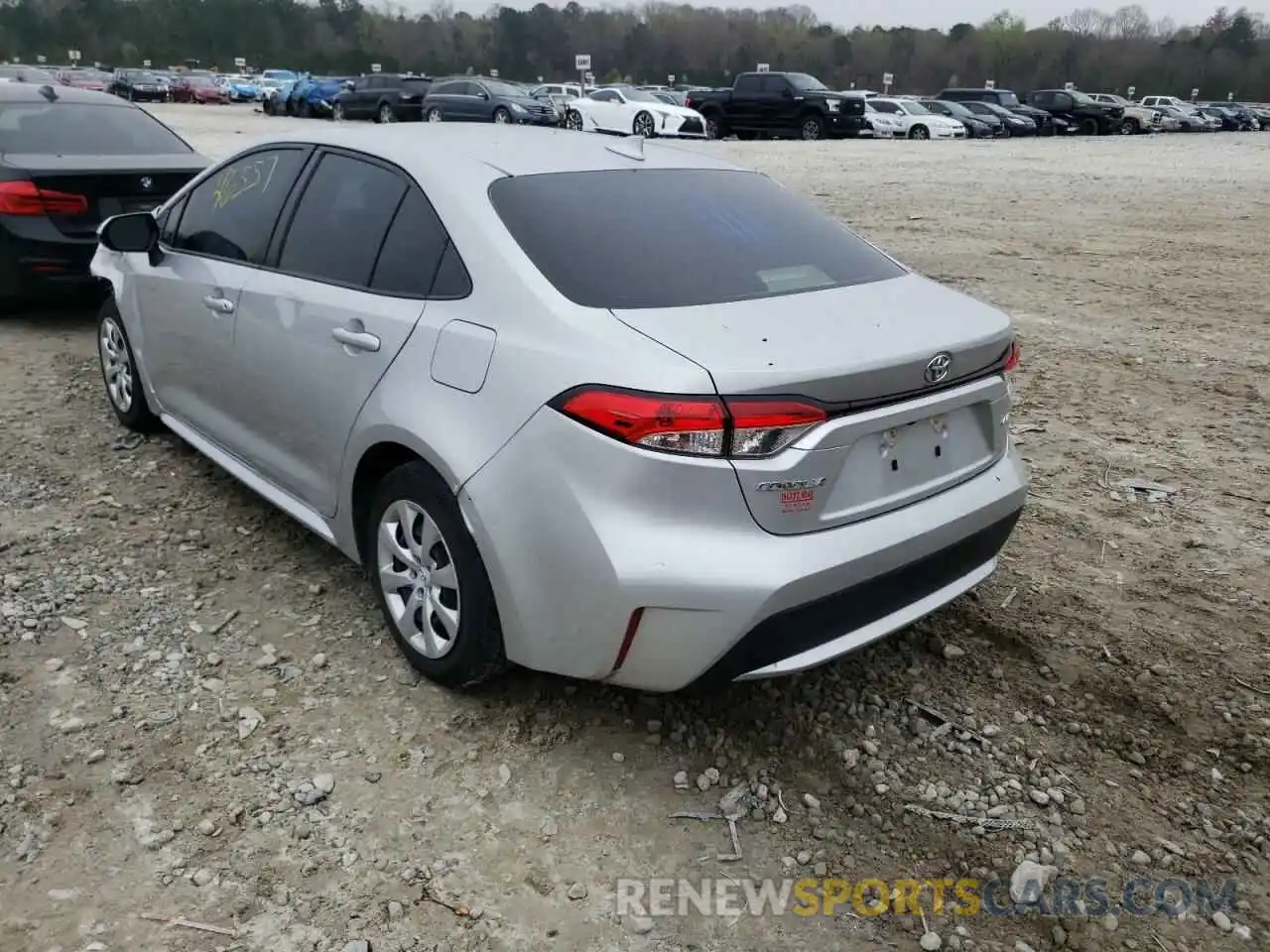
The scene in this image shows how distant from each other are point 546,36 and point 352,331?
121 metres

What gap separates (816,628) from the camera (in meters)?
2.64

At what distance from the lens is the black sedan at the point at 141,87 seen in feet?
171

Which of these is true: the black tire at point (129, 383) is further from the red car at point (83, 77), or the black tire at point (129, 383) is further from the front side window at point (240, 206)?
the red car at point (83, 77)

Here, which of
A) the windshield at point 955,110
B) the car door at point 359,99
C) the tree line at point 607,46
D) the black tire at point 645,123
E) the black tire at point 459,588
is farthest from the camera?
the tree line at point 607,46

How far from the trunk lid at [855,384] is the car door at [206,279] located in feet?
6.13

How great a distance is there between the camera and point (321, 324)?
3363 mm

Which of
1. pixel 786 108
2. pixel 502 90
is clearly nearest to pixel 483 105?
pixel 502 90

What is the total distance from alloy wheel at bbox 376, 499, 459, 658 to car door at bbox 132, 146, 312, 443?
121 centimetres

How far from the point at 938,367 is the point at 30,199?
5.96 meters

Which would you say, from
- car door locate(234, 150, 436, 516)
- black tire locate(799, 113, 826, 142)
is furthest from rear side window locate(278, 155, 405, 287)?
black tire locate(799, 113, 826, 142)

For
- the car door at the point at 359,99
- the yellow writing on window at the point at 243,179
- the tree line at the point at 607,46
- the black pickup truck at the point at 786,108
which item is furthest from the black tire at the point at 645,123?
the tree line at the point at 607,46

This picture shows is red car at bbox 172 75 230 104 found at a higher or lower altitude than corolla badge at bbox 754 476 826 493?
lower

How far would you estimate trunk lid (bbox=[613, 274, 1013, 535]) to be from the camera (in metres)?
2.50

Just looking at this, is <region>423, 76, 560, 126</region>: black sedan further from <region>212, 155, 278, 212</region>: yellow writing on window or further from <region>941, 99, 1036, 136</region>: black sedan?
<region>212, 155, 278, 212</region>: yellow writing on window
